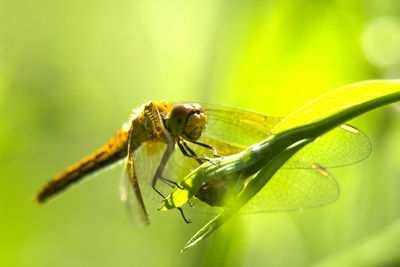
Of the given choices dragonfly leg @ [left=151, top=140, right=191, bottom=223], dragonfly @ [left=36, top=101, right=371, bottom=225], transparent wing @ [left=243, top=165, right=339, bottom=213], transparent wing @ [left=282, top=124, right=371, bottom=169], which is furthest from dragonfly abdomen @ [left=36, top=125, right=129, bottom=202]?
transparent wing @ [left=282, top=124, right=371, bottom=169]

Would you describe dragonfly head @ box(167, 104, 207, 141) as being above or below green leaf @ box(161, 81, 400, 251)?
below

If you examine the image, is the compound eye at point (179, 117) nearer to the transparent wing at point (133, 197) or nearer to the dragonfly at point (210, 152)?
the dragonfly at point (210, 152)

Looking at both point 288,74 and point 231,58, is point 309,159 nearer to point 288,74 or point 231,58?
point 288,74

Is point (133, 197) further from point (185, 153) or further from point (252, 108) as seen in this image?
point (252, 108)

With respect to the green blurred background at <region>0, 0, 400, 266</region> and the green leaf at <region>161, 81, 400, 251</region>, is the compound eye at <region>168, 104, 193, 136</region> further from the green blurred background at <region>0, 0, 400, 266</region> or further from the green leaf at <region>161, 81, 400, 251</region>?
the green leaf at <region>161, 81, 400, 251</region>

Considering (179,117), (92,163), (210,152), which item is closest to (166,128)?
(179,117)

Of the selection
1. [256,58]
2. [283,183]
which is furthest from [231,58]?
[283,183]

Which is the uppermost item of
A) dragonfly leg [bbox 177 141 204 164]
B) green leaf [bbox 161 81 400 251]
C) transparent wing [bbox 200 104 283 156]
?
green leaf [bbox 161 81 400 251]
